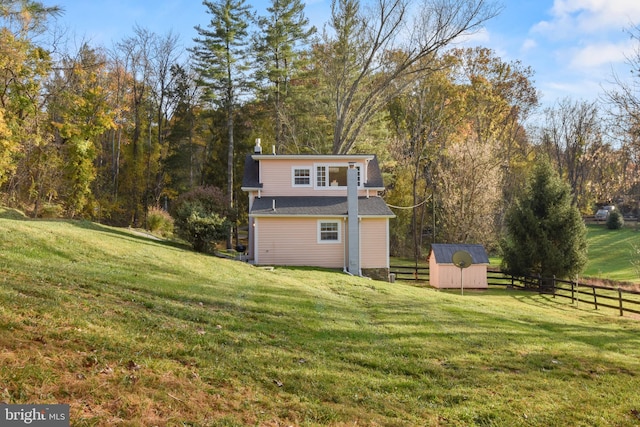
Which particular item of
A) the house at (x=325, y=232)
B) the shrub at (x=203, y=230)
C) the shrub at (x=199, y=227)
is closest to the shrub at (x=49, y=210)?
the shrub at (x=199, y=227)

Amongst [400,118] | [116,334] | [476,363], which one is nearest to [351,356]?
[476,363]

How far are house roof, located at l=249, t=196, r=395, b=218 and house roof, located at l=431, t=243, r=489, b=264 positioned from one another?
377 cm

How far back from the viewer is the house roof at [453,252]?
21.3m

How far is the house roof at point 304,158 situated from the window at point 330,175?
513mm

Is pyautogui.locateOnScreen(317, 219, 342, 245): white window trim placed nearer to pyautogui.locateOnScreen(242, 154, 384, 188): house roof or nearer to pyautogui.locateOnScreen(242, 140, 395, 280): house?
pyautogui.locateOnScreen(242, 140, 395, 280): house

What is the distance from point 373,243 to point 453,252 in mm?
4519

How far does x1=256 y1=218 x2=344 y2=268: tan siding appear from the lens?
66.2ft

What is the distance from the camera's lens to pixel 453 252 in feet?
71.1

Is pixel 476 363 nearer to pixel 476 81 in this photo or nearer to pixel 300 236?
pixel 300 236

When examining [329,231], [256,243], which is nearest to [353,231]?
[329,231]

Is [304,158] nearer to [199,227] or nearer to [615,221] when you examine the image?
[199,227]

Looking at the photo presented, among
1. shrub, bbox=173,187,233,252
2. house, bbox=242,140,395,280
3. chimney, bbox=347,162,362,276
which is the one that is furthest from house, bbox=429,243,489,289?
shrub, bbox=173,187,233,252

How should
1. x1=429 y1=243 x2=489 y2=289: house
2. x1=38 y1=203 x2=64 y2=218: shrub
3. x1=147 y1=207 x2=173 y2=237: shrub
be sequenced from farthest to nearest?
1. x1=147 y1=207 x2=173 y2=237: shrub
2. x1=38 y1=203 x2=64 y2=218: shrub
3. x1=429 y1=243 x2=489 y2=289: house

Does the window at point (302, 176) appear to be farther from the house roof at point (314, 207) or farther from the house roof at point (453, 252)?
the house roof at point (453, 252)
